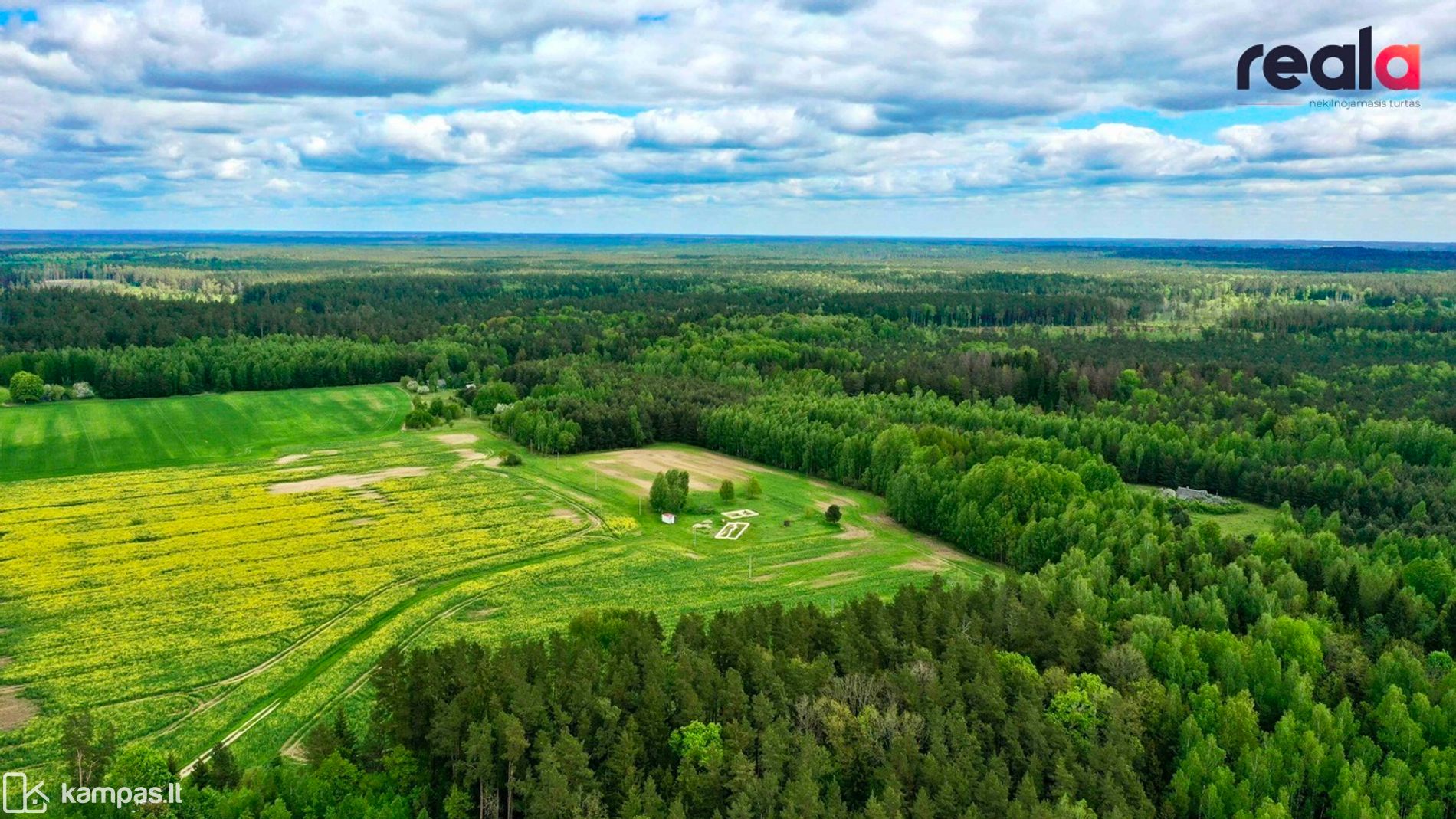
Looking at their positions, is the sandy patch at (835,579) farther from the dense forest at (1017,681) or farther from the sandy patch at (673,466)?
the sandy patch at (673,466)

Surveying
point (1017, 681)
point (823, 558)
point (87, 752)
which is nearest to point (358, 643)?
point (87, 752)

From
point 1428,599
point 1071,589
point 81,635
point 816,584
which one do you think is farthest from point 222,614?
point 1428,599

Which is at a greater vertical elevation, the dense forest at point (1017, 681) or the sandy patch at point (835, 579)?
the dense forest at point (1017, 681)

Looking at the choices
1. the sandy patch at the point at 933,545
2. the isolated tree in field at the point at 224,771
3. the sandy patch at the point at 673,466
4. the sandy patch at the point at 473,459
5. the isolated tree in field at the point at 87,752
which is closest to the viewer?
the isolated tree in field at the point at 87,752

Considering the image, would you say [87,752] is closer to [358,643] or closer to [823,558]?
[358,643]

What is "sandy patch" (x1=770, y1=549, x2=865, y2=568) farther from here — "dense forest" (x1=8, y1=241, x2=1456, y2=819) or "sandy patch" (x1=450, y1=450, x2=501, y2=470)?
"sandy patch" (x1=450, y1=450, x2=501, y2=470)

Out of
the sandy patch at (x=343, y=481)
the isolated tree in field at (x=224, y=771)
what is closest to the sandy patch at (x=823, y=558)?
the isolated tree in field at (x=224, y=771)
